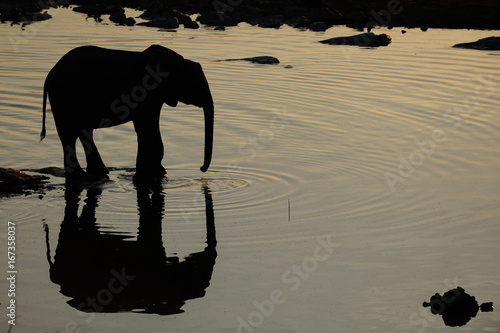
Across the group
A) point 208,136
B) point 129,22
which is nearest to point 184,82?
point 208,136

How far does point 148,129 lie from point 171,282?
197 inches

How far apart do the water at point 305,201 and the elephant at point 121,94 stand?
1.77 feet

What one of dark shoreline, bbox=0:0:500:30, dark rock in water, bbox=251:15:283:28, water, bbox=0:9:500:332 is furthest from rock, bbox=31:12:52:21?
water, bbox=0:9:500:332

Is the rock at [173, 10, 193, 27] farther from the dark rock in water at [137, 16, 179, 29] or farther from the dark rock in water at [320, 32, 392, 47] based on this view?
the dark rock in water at [320, 32, 392, 47]

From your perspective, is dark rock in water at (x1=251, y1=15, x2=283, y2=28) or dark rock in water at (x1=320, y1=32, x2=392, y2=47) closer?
dark rock in water at (x1=320, y1=32, x2=392, y2=47)

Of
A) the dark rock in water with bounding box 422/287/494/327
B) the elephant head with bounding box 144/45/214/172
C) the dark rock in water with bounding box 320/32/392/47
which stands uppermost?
the elephant head with bounding box 144/45/214/172

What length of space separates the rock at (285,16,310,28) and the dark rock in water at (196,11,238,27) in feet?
10.4

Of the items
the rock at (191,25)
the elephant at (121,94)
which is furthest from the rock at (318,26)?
the elephant at (121,94)

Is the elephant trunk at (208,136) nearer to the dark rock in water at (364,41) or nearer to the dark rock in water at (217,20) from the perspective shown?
the dark rock in water at (364,41)

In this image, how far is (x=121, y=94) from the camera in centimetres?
1410

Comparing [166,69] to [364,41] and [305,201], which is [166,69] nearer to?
[305,201]

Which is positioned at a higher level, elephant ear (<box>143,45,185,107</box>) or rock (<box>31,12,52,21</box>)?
elephant ear (<box>143,45,185,107</box>)

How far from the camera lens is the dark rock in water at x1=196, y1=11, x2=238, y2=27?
45.0 metres

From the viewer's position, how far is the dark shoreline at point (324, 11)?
4562 centimetres
